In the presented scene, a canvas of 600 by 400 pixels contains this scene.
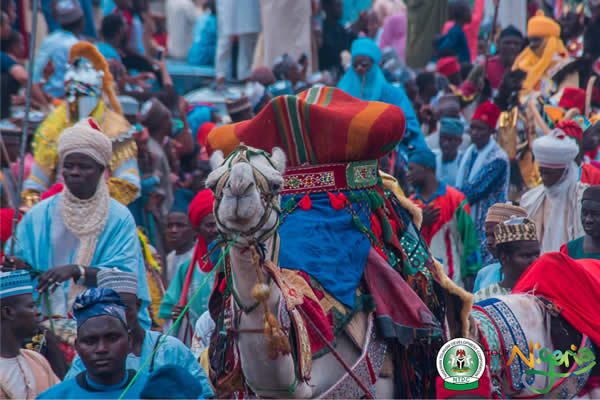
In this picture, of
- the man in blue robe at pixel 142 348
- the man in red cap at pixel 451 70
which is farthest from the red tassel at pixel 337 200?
the man in red cap at pixel 451 70

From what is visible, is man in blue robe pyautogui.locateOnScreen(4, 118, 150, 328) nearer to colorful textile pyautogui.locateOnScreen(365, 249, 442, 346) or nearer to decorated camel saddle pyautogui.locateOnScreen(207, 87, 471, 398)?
decorated camel saddle pyautogui.locateOnScreen(207, 87, 471, 398)

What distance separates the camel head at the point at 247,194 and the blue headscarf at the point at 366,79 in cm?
668

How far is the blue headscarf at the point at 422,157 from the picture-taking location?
33.9 ft

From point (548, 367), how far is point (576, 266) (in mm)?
633

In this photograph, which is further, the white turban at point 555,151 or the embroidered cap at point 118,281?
Result: the white turban at point 555,151

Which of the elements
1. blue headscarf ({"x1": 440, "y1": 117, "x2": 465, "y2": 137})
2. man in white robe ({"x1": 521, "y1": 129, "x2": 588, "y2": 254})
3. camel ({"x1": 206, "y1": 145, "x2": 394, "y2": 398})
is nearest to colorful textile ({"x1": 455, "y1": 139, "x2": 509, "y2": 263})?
blue headscarf ({"x1": 440, "y1": 117, "x2": 465, "y2": 137})

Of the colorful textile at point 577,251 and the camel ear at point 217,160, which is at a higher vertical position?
A: the camel ear at point 217,160

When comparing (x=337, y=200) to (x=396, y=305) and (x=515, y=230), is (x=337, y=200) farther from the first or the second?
(x=515, y=230)

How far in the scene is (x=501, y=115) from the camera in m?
13.8

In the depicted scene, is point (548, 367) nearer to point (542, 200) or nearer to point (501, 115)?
point (542, 200)

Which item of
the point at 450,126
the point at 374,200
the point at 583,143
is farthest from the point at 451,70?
the point at 374,200

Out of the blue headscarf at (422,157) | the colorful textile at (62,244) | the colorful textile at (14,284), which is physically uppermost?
the colorful textile at (14,284)

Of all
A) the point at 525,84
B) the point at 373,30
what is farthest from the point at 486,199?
the point at 373,30

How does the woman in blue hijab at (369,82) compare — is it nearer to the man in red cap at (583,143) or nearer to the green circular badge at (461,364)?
the man in red cap at (583,143)
